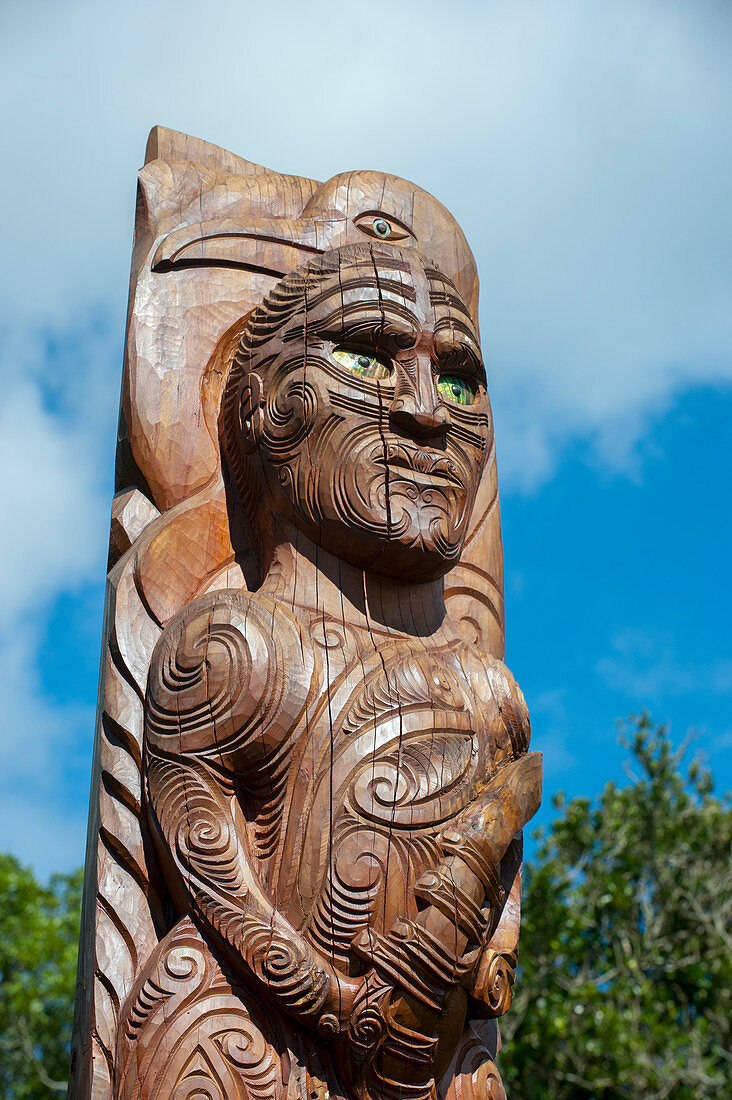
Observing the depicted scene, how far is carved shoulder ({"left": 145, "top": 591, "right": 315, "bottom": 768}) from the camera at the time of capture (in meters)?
2.76

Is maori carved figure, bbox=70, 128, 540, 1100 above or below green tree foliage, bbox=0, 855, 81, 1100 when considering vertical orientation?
below

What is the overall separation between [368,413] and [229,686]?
83 cm

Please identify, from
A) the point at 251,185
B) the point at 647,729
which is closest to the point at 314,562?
the point at 251,185

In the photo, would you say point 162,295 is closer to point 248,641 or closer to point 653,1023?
point 248,641

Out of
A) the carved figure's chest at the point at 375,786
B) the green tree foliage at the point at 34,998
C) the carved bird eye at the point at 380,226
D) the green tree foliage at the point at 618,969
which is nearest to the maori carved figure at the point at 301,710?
the carved figure's chest at the point at 375,786

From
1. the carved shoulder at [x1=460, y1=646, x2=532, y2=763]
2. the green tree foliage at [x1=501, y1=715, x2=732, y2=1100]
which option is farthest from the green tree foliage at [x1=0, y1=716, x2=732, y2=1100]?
the carved shoulder at [x1=460, y1=646, x2=532, y2=763]

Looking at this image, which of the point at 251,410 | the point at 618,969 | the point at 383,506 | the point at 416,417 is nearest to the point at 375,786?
the point at 383,506

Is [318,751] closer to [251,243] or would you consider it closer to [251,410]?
[251,410]

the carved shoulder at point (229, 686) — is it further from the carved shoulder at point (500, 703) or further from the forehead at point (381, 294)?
the forehead at point (381, 294)

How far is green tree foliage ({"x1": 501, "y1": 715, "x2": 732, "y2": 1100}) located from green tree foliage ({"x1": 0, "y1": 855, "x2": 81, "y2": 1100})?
521 centimetres

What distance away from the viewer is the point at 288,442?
10.2 feet

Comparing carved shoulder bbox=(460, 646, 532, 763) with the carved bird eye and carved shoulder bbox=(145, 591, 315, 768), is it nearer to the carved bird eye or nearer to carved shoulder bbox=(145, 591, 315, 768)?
carved shoulder bbox=(145, 591, 315, 768)

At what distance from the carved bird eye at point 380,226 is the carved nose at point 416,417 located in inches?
37.2

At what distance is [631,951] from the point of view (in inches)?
450
